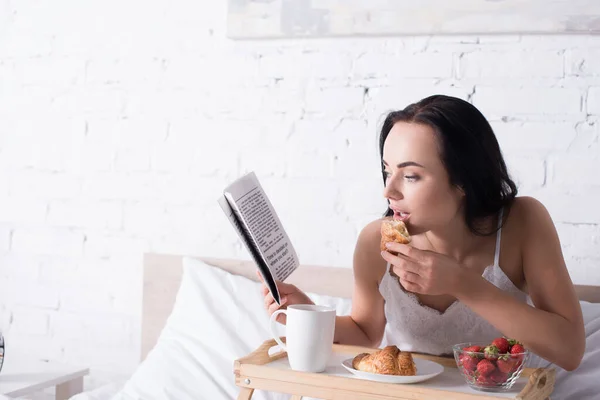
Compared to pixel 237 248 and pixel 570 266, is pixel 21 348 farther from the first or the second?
pixel 570 266

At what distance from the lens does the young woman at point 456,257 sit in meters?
1.19

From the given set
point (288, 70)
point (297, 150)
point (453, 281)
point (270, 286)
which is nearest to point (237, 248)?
point (297, 150)

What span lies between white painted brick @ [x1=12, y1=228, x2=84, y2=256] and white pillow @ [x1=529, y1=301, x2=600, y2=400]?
1.34 metres

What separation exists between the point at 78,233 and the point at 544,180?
1309 millimetres

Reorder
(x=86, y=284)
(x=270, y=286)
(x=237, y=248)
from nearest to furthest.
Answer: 1. (x=270, y=286)
2. (x=237, y=248)
3. (x=86, y=284)

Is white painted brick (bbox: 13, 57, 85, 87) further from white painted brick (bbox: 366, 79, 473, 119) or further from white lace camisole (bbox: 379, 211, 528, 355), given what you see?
white lace camisole (bbox: 379, 211, 528, 355)

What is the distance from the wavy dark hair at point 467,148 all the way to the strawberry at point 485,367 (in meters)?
0.34

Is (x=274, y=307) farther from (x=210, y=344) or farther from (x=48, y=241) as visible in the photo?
(x=48, y=241)

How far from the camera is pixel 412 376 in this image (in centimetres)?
108

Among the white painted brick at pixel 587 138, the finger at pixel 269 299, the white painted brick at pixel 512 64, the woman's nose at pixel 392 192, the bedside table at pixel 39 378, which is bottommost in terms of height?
the bedside table at pixel 39 378

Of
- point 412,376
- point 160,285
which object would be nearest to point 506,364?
point 412,376

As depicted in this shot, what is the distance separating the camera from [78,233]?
7.04 ft

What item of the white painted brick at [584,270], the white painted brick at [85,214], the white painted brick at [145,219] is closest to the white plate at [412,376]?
the white painted brick at [584,270]

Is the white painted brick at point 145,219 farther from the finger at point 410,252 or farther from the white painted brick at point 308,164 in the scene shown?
the finger at point 410,252
